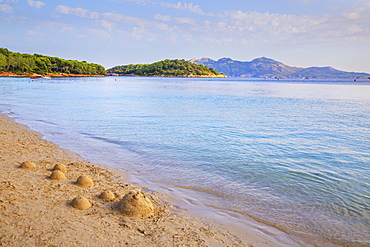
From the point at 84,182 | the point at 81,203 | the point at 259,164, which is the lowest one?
the point at 259,164

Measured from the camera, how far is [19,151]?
35.5 ft

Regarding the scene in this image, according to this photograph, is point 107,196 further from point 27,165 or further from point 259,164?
point 259,164

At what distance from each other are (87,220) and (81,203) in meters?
0.66

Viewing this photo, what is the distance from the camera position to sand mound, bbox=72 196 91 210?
19.7 ft

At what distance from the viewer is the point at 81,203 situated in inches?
238

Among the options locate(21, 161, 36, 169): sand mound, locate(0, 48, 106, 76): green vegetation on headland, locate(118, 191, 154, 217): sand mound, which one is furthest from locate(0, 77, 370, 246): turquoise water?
locate(0, 48, 106, 76): green vegetation on headland

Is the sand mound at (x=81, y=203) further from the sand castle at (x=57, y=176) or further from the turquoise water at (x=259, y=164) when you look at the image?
the turquoise water at (x=259, y=164)

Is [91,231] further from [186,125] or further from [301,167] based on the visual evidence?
[186,125]

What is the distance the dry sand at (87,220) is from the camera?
4.82 meters

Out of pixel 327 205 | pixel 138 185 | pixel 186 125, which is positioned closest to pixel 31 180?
pixel 138 185

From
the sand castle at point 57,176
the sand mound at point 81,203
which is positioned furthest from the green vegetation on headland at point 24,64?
the sand mound at point 81,203

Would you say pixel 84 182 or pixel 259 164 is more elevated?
pixel 84 182

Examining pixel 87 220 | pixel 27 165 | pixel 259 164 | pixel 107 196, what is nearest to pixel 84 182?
pixel 107 196

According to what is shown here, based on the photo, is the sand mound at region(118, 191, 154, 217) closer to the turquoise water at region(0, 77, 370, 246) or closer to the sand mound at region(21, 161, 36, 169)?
the turquoise water at region(0, 77, 370, 246)
